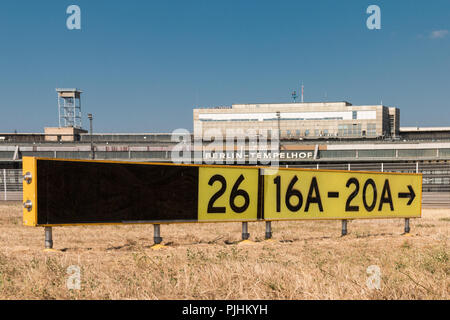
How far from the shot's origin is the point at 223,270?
664cm

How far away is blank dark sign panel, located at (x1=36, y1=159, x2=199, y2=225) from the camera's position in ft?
33.2

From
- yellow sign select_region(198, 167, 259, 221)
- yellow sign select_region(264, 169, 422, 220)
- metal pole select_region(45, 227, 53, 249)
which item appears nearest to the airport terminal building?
yellow sign select_region(264, 169, 422, 220)

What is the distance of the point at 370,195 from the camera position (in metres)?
Answer: 14.5

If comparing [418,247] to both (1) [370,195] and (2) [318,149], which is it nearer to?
(1) [370,195]

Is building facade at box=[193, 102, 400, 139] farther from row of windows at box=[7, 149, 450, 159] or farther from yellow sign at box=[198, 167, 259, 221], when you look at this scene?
yellow sign at box=[198, 167, 259, 221]

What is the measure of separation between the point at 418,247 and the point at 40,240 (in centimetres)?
1035

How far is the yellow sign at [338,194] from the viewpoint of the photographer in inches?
514

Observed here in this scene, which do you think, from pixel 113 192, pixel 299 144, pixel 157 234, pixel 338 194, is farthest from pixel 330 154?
pixel 113 192

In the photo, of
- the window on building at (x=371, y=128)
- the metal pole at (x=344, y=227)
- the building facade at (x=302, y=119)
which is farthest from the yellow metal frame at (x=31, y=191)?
the window on building at (x=371, y=128)

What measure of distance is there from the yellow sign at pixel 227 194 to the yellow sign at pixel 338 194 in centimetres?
49

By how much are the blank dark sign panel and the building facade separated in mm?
103982

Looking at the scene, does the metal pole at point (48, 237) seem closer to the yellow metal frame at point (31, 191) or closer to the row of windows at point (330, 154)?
the yellow metal frame at point (31, 191)

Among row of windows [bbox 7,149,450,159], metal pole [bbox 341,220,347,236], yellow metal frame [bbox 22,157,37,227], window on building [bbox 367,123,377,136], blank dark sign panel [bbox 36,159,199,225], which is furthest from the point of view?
window on building [bbox 367,123,377,136]
